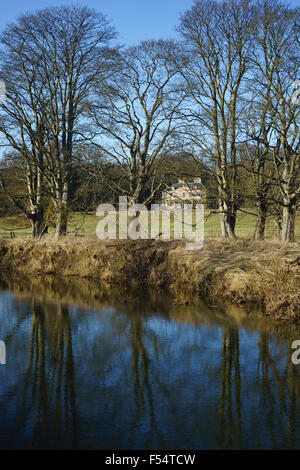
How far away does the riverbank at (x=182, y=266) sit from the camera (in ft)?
42.5

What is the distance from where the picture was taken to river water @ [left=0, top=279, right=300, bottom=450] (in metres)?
6.70

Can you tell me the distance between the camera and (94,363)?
32.1 ft

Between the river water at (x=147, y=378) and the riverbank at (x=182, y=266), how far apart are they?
2.40 ft

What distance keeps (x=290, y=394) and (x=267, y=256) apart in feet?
22.2

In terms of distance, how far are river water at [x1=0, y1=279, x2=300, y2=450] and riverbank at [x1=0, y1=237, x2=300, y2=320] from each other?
73 centimetres

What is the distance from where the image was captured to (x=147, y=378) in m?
8.95

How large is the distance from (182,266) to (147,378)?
8.19 metres

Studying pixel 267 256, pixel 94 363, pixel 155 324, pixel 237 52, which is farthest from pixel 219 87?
pixel 94 363
